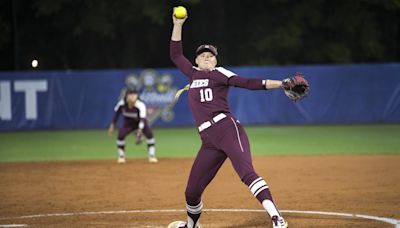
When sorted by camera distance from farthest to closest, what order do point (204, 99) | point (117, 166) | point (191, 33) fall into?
point (191, 33) < point (117, 166) < point (204, 99)

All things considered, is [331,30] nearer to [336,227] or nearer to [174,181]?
[174,181]

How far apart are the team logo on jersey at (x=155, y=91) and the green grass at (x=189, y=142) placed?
91 centimetres

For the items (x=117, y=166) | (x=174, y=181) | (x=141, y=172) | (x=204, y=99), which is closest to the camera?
(x=204, y=99)

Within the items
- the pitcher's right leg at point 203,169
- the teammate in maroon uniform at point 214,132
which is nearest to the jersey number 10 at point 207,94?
the teammate in maroon uniform at point 214,132

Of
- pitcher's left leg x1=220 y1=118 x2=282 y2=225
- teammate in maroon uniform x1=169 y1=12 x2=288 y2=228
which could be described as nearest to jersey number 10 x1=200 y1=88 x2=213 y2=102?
teammate in maroon uniform x1=169 y1=12 x2=288 y2=228

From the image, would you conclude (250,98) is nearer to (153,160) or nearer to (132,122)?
(132,122)

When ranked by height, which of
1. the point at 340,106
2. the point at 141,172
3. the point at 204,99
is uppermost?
the point at 204,99

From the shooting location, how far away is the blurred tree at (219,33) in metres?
35.9

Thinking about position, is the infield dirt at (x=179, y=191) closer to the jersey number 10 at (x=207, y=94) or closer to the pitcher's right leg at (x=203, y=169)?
the pitcher's right leg at (x=203, y=169)

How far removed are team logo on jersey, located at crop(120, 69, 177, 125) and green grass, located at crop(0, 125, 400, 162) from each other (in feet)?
2.99

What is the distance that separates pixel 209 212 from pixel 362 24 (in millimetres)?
29018

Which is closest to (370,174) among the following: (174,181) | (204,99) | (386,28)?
(174,181)

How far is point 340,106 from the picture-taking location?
28266 millimetres

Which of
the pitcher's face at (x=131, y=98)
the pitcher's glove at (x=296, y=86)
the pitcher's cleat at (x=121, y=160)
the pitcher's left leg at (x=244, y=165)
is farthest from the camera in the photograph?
the pitcher's face at (x=131, y=98)
